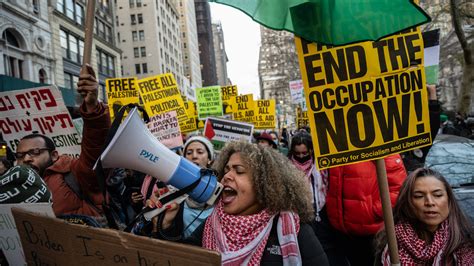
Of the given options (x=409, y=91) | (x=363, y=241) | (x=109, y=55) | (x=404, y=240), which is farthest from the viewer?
(x=109, y=55)

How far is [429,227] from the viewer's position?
2.37 meters

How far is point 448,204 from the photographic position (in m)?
2.40

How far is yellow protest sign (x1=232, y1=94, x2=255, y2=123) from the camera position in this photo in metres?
12.2

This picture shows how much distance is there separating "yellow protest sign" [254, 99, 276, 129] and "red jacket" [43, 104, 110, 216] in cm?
975

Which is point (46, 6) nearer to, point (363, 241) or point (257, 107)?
point (257, 107)

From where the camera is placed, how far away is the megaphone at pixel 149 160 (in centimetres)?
187

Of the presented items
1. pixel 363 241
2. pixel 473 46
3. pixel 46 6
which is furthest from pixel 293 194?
pixel 46 6

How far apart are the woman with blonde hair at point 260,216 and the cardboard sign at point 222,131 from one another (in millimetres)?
4715

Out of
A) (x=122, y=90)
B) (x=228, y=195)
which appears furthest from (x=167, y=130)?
(x=228, y=195)

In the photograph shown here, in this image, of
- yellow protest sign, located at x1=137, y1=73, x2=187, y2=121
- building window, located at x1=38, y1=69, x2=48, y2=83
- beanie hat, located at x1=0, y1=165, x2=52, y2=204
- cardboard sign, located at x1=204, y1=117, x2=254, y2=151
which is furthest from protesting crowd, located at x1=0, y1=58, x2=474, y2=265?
building window, located at x1=38, y1=69, x2=48, y2=83

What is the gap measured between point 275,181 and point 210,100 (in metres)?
10.2

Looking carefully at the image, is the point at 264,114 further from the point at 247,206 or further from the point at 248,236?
the point at 248,236

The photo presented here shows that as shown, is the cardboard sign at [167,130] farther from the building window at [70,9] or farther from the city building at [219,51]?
the city building at [219,51]

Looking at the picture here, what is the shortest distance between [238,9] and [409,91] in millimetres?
1012
